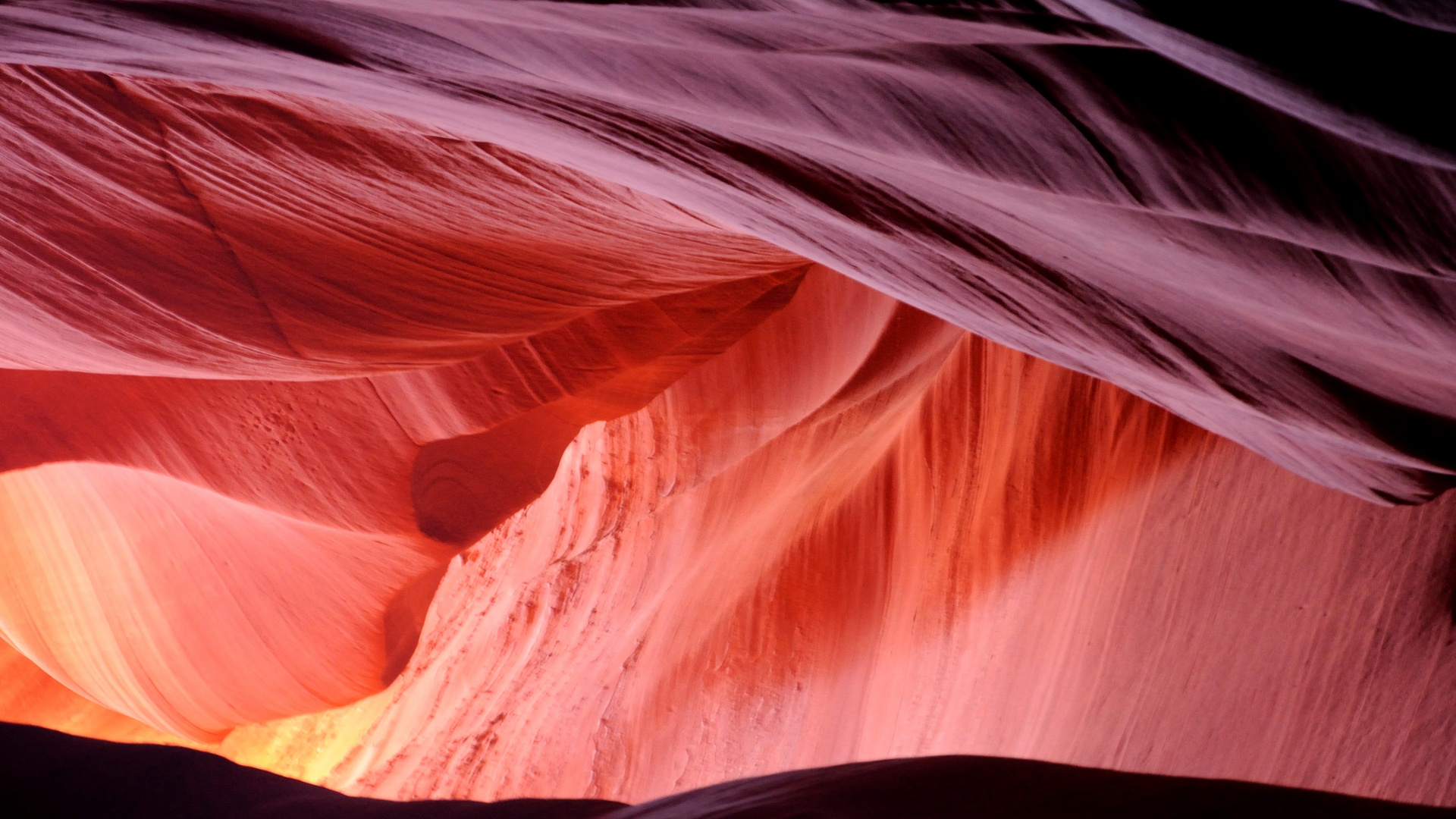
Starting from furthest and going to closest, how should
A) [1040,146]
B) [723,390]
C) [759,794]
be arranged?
[723,390], [759,794], [1040,146]

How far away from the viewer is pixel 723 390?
11.1 feet

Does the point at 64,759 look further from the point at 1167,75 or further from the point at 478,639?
the point at 478,639

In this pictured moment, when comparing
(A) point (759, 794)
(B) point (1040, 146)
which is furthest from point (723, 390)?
(B) point (1040, 146)

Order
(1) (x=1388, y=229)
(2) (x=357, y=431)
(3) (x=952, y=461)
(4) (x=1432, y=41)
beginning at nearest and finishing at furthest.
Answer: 1. (4) (x=1432, y=41)
2. (1) (x=1388, y=229)
3. (3) (x=952, y=461)
4. (2) (x=357, y=431)

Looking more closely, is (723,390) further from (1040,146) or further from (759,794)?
(1040,146)

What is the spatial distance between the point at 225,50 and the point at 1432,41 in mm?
1460

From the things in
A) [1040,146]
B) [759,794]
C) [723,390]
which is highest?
[1040,146]

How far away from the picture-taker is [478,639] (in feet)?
11.7

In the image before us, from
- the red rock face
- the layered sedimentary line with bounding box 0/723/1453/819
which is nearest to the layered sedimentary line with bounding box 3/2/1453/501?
the red rock face

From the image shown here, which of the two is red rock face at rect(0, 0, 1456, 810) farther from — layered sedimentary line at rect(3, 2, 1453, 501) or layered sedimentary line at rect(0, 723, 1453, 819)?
layered sedimentary line at rect(0, 723, 1453, 819)

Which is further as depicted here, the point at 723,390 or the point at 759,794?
the point at 723,390

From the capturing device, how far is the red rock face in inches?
37.3

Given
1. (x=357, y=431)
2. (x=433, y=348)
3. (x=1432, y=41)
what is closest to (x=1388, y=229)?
(x=1432, y=41)

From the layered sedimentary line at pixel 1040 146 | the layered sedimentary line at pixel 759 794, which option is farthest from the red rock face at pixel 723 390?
the layered sedimentary line at pixel 759 794
